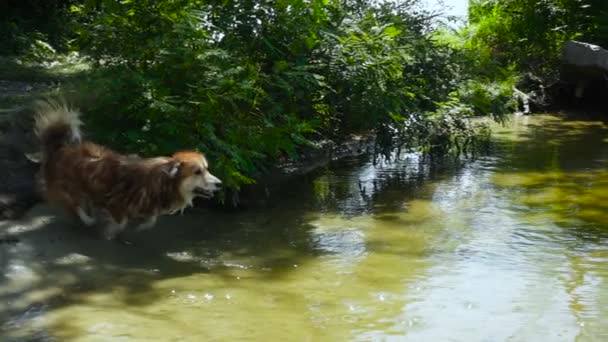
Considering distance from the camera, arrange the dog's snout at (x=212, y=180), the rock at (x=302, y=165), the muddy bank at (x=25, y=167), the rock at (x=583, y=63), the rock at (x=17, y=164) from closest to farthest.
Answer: the dog's snout at (x=212, y=180)
the rock at (x=17, y=164)
the muddy bank at (x=25, y=167)
the rock at (x=302, y=165)
the rock at (x=583, y=63)

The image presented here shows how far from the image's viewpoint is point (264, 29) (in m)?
8.97

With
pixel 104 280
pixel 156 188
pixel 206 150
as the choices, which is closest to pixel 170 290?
pixel 104 280

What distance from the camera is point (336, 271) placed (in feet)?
22.9

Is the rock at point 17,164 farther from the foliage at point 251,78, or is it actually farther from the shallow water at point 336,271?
the foliage at point 251,78

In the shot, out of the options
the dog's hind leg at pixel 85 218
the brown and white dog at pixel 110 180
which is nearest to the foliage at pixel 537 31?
the brown and white dog at pixel 110 180

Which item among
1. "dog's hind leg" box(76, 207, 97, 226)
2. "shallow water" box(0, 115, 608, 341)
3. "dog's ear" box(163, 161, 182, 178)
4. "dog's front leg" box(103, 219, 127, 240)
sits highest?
"dog's ear" box(163, 161, 182, 178)

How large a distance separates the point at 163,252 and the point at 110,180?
0.77 metres

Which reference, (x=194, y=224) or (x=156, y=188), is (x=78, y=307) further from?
(x=194, y=224)

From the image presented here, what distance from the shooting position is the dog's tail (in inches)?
286

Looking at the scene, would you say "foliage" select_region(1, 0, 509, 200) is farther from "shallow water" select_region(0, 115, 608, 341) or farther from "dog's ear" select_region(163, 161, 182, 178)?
"shallow water" select_region(0, 115, 608, 341)

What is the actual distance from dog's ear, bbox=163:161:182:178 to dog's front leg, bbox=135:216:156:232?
1.59 ft

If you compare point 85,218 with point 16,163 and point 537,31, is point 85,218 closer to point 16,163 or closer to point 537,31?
point 16,163

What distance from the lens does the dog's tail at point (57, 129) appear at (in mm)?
7266

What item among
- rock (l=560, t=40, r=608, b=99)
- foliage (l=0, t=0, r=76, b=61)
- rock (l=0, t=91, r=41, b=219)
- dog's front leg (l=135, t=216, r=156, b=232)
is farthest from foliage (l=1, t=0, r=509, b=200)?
rock (l=560, t=40, r=608, b=99)
